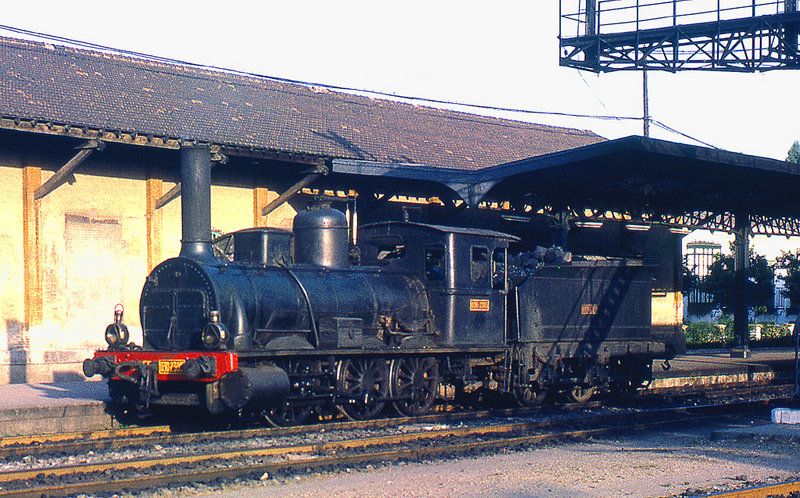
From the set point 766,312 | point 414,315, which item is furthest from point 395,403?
point 766,312

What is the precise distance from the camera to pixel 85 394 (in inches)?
525

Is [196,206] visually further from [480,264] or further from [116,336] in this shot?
[480,264]

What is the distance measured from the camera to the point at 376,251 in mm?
13359

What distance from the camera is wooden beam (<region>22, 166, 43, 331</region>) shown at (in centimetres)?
1677

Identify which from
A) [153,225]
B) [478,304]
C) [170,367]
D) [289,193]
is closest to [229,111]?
[289,193]

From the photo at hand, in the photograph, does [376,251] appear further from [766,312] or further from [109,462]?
[766,312]

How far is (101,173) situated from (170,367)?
27.9 ft

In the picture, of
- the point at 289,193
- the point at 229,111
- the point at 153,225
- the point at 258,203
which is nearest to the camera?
Answer: the point at 153,225

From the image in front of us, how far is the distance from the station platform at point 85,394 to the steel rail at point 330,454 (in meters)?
3.03

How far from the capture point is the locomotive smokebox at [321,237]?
1205 centimetres

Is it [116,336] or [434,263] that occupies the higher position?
[434,263]

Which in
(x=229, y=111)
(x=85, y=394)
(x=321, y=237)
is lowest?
(x=85, y=394)

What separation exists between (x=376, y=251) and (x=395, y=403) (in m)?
2.29

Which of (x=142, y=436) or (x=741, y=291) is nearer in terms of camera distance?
(x=142, y=436)
